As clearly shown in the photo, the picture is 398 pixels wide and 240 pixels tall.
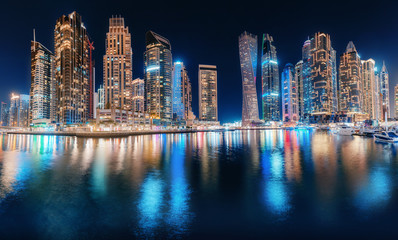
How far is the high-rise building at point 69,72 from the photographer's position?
176m

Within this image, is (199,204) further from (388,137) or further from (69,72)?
(69,72)

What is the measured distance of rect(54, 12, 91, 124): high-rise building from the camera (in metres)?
176

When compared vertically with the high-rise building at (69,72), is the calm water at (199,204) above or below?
below

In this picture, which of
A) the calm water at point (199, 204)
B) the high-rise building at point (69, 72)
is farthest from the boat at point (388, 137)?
the high-rise building at point (69, 72)

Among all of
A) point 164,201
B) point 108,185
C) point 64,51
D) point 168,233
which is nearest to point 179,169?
point 108,185

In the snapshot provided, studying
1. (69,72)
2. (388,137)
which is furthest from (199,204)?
(69,72)

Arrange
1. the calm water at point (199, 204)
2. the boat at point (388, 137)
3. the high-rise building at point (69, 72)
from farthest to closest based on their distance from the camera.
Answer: the high-rise building at point (69, 72), the boat at point (388, 137), the calm water at point (199, 204)

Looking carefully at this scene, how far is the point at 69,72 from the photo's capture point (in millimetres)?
178375

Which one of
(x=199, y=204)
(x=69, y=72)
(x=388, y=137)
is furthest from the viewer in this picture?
(x=69, y=72)

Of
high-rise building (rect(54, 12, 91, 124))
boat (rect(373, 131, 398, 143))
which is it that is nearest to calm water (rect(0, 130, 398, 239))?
boat (rect(373, 131, 398, 143))

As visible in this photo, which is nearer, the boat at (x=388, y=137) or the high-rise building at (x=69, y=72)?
the boat at (x=388, y=137)

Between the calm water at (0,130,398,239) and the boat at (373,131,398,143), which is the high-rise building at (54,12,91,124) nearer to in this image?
the calm water at (0,130,398,239)

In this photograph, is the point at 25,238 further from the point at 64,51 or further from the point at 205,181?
the point at 64,51

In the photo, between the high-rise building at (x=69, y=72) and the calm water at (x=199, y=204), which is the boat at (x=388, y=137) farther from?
the high-rise building at (x=69, y=72)
